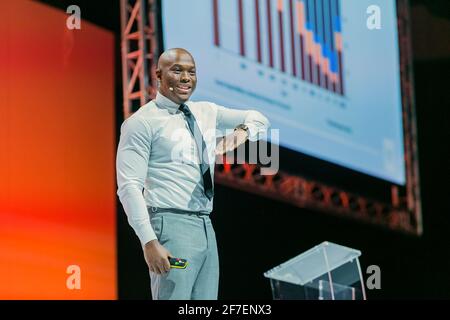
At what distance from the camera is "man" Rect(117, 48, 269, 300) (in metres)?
2.46

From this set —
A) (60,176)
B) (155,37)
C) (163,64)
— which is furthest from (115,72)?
(163,64)

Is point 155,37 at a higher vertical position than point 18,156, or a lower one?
higher

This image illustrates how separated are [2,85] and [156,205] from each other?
186cm

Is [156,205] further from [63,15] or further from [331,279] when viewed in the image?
[63,15]

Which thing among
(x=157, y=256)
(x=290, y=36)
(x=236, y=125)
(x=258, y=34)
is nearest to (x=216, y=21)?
(x=258, y=34)

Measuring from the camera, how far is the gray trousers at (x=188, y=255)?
8.07 feet

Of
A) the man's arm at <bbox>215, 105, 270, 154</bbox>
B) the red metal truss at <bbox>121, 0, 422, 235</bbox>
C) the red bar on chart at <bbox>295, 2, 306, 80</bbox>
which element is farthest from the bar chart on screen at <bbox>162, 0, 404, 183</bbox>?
the man's arm at <bbox>215, 105, 270, 154</bbox>

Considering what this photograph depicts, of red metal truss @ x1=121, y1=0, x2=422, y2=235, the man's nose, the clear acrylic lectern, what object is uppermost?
red metal truss @ x1=121, y1=0, x2=422, y2=235

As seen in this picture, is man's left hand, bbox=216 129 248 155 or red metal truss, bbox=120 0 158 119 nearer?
man's left hand, bbox=216 129 248 155

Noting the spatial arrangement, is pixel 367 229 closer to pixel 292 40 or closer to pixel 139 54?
pixel 292 40

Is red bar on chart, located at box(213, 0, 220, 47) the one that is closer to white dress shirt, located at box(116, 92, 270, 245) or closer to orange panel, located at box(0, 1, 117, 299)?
orange panel, located at box(0, 1, 117, 299)

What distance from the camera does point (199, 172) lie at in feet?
8.57

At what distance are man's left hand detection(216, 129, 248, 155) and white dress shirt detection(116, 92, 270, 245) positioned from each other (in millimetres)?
68
